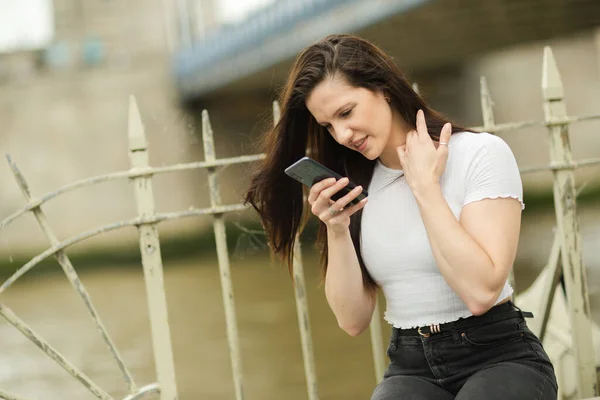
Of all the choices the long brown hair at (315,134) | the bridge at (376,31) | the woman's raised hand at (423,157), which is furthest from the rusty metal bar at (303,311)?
the bridge at (376,31)

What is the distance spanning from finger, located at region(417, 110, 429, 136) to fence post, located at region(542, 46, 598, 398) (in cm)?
97

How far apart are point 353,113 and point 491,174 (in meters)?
0.33

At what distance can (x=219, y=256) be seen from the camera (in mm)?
2494

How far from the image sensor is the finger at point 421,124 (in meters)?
1.83

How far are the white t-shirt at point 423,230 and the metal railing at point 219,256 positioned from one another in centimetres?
61

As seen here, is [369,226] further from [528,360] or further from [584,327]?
[584,327]

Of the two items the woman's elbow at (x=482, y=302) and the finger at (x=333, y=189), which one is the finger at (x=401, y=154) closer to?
the finger at (x=333, y=189)

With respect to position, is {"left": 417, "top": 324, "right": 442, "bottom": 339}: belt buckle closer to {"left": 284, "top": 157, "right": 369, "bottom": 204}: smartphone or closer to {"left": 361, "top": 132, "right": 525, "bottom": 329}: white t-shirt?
{"left": 361, "top": 132, "right": 525, "bottom": 329}: white t-shirt

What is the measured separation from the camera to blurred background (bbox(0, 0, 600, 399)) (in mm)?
6340

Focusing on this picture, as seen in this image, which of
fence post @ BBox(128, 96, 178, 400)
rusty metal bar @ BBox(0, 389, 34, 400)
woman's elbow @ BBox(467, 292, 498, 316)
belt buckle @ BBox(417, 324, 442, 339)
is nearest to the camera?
woman's elbow @ BBox(467, 292, 498, 316)

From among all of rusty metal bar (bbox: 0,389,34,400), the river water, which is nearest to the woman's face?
rusty metal bar (bbox: 0,389,34,400)

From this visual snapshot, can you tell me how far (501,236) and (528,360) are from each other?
0.28m

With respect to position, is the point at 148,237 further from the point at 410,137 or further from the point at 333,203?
the point at 410,137

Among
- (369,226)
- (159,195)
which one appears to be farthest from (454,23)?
(369,226)
